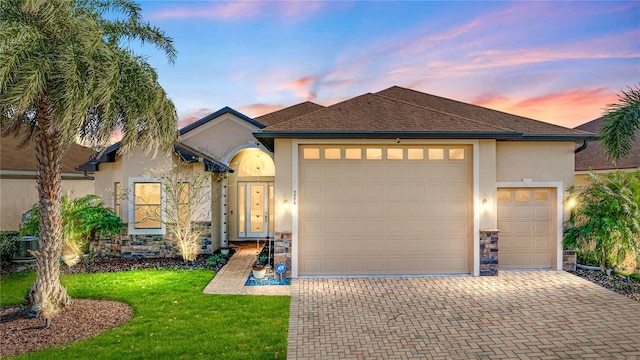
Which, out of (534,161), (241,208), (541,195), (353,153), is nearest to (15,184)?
(241,208)

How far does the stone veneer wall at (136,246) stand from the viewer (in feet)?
35.5

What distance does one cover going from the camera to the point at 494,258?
853 centimetres

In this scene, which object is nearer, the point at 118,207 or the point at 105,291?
the point at 105,291

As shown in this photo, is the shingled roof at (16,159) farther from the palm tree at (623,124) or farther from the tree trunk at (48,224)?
the palm tree at (623,124)

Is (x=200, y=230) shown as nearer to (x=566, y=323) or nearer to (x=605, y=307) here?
(x=566, y=323)

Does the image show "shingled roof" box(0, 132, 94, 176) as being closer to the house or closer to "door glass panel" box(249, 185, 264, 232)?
"door glass panel" box(249, 185, 264, 232)

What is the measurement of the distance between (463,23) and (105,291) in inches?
534

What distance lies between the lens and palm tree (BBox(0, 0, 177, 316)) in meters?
4.80

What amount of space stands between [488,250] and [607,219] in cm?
287

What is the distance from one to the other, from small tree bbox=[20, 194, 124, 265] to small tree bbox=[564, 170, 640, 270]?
13.3 meters

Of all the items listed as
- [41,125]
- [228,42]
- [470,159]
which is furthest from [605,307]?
[228,42]

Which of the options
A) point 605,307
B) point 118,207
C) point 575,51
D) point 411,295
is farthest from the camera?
point 575,51

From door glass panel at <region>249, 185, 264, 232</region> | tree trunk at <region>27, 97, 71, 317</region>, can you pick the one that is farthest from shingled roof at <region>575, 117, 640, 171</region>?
tree trunk at <region>27, 97, 71, 317</region>

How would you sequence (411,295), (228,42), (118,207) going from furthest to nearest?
(228,42) → (118,207) → (411,295)
